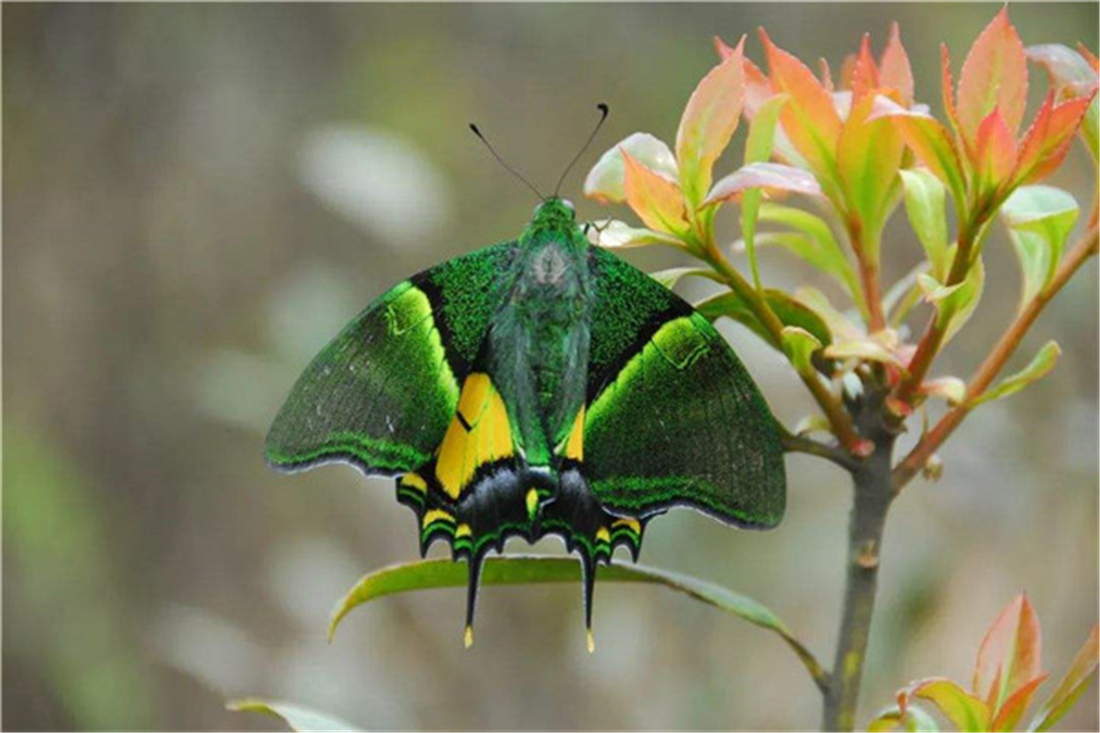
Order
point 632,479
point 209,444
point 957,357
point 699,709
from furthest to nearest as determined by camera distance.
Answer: point 209,444, point 957,357, point 699,709, point 632,479

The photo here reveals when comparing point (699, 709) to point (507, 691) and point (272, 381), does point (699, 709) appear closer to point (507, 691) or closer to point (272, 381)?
point (507, 691)

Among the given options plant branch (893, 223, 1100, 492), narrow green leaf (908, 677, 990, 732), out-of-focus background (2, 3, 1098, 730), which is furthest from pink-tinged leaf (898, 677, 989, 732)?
out-of-focus background (2, 3, 1098, 730)

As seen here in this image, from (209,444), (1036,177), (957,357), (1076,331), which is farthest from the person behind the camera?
(209,444)

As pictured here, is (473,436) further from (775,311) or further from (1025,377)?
(1025,377)

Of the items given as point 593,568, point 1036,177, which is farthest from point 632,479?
point 1036,177

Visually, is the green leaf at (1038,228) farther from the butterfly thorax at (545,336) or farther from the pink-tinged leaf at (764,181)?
the butterfly thorax at (545,336)

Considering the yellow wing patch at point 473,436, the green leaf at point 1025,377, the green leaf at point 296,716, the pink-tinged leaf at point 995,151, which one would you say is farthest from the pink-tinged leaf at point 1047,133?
the green leaf at point 296,716
